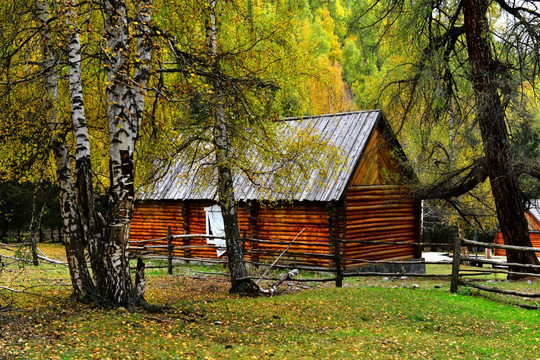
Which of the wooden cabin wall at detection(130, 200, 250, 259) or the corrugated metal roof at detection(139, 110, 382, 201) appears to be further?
the wooden cabin wall at detection(130, 200, 250, 259)

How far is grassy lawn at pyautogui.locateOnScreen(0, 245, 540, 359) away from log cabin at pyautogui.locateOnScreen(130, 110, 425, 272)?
206 inches

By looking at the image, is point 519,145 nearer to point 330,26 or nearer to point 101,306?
point 101,306

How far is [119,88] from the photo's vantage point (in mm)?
8836

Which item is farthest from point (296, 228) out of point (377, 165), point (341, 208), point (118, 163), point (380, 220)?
point (118, 163)

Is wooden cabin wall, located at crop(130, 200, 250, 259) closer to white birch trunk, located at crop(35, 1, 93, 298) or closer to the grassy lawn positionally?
the grassy lawn

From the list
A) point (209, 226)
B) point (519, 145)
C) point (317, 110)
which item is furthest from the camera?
point (317, 110)

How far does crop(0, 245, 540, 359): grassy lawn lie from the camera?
24.0 ft

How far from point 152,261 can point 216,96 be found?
1331 cm

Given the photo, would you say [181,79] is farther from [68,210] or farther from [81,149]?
[68,210]

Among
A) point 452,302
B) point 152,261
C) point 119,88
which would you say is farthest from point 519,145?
point 152,261

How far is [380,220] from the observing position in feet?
64.3

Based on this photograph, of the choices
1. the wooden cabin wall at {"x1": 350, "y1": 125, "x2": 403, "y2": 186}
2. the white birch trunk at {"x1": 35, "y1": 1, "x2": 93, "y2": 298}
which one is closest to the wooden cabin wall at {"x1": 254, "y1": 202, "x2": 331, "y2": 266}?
the wooden cabin wall at {"x1": 350, "y1": 125, "x2": 403, "y2": 186}

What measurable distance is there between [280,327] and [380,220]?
1107 cm

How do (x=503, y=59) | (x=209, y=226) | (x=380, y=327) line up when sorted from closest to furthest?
(x=380, y=327) → (x=503, y=59) → (x=209, y=226)
